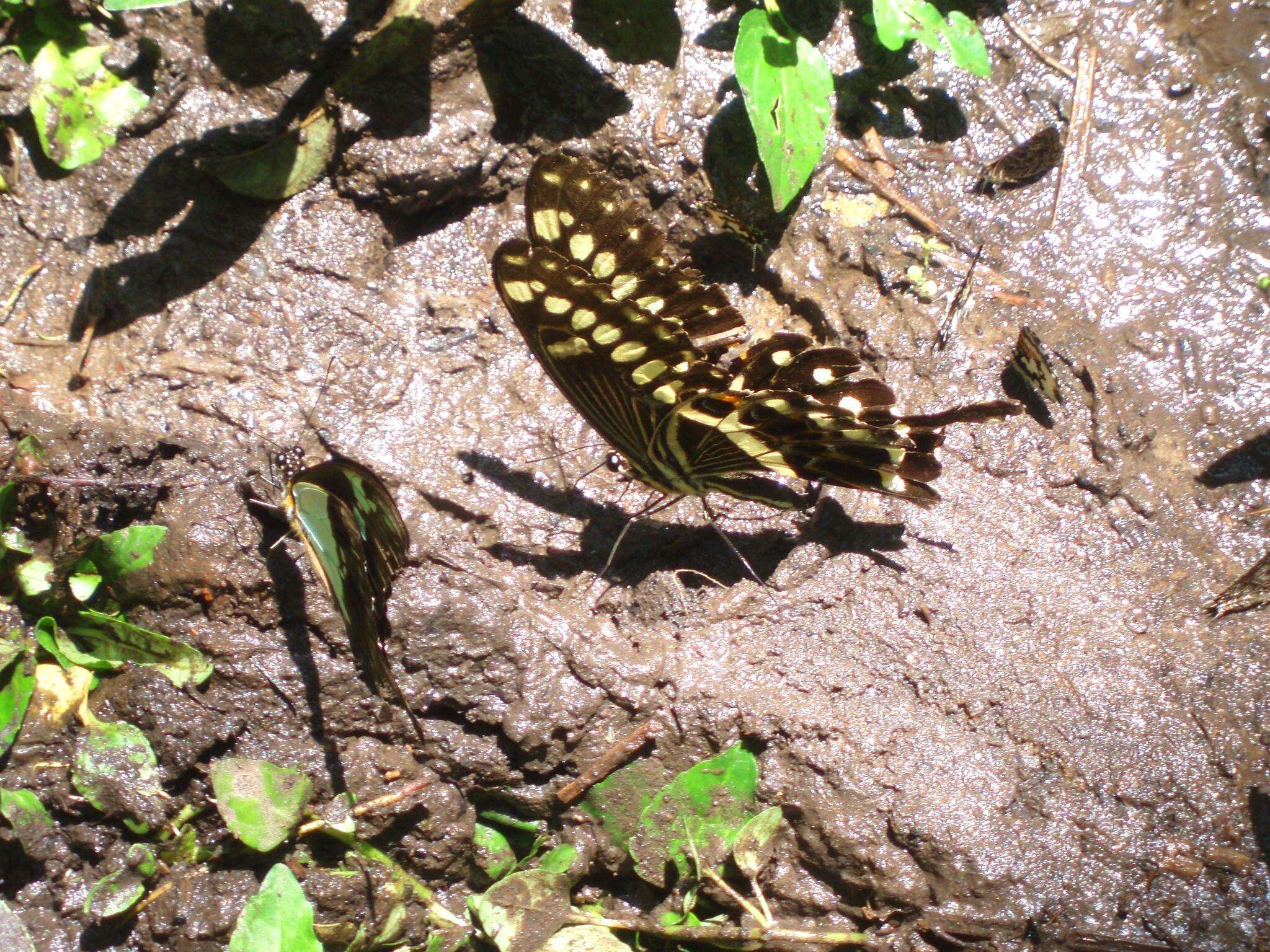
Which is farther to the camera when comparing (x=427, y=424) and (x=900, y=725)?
(x=427, y=424)

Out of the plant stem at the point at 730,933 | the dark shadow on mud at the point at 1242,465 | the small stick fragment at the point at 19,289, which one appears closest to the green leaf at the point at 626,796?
the plant stem at the point at 730,933

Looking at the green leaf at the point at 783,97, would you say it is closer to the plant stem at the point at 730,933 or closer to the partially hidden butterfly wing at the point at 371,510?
the partially hidden butterfly wing at the point at 371,510

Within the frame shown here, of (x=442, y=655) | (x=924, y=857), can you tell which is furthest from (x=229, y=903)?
(x=924, y=857)

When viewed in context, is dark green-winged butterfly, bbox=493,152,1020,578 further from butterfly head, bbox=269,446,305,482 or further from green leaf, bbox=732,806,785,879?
green leaf, bbox=732,806,785,879

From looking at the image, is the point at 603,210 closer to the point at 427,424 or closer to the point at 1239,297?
the point at 427,424

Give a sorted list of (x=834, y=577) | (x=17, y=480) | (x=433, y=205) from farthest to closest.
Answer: (x=433, y=205) → (x=834, y=577) → (x=17, y=480)

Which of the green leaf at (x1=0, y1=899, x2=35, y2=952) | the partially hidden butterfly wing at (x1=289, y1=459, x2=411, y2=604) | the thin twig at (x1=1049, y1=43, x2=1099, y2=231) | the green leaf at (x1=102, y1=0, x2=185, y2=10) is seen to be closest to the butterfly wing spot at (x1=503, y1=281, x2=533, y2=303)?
the partially hidden butterfly wing at (x1=289, y1=459, x2=411, y2=604)
